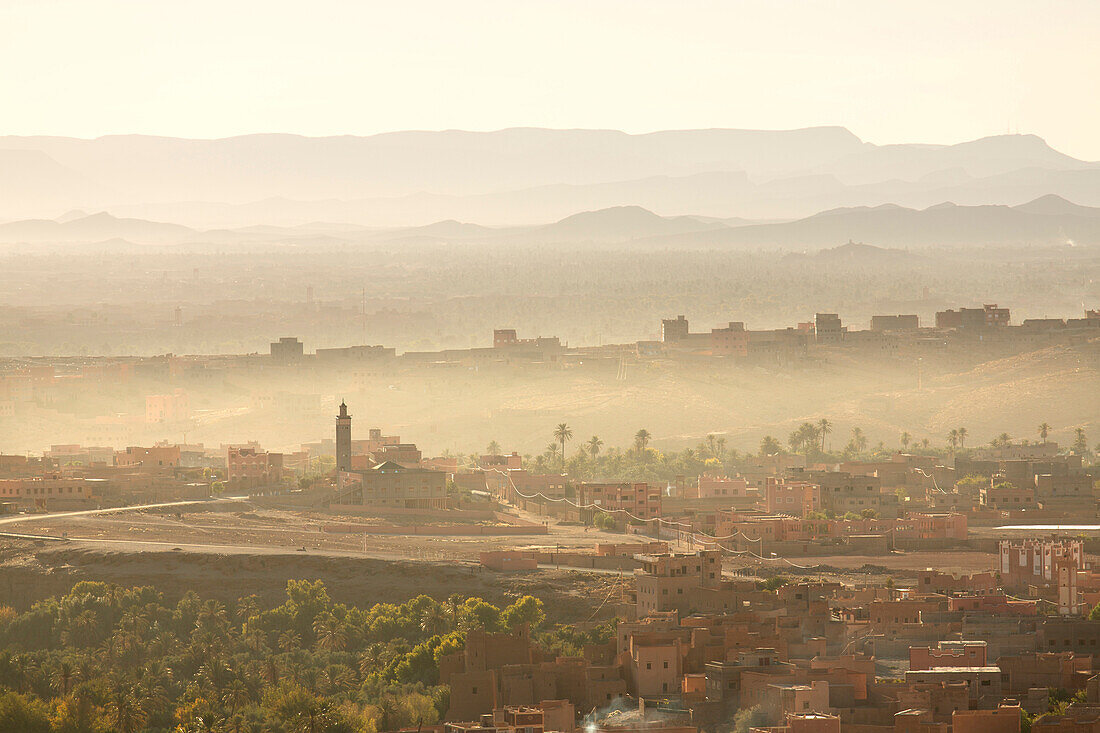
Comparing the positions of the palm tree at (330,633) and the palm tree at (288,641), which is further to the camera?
the palm tree at (288,641)

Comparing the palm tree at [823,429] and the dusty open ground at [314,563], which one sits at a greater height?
the palm tree at [823,429]

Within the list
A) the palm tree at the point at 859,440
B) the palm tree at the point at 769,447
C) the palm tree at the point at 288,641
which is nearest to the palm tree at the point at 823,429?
the palm tree at the point at 859,440

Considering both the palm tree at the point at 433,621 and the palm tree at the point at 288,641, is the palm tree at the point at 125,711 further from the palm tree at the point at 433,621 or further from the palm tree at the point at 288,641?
the palm tree at the point at 433,621

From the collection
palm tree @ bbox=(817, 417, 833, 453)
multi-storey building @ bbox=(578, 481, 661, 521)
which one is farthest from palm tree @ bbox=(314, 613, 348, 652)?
palm tree @ bbox=(817, 417, 833, 453)

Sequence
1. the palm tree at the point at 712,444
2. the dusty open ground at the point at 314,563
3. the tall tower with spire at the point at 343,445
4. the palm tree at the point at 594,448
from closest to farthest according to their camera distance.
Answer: the dusty open ground at the point at 314,563 < the tall tower with spire at the point at 343,445 < the palm tree at the point at 594,448 < the palm tree at the point at 712,444

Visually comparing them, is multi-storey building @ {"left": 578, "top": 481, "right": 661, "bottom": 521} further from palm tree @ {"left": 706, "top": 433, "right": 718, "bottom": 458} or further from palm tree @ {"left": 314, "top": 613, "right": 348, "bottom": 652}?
palm tree @ {"left": 706, "top": 433, "right": 718, "bottom": 458}

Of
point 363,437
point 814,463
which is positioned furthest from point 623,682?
point 363,437

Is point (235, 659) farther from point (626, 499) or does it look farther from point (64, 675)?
point (626, 499)

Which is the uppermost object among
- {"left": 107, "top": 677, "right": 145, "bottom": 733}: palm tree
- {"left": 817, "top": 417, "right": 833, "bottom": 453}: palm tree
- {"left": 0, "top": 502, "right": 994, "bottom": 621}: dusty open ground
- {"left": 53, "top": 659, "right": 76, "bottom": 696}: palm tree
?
{"left": 817, "top": 417, "right": 833, "bottom": 453}: palm tree

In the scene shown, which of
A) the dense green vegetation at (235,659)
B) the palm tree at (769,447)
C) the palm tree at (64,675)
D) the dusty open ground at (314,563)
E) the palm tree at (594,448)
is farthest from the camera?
the palm tree at (594,448)
